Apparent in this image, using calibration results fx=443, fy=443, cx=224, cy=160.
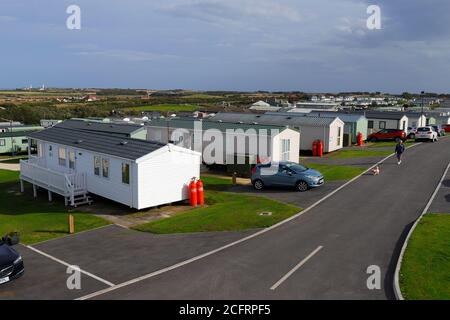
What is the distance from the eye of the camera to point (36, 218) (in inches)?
804

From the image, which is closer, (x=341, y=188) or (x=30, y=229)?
(x=30, y=229)

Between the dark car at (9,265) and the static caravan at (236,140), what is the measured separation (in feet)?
58.9

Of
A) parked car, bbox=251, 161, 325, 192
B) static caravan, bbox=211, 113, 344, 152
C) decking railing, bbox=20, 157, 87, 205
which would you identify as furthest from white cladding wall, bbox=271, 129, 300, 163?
decking railing, bbox=20, 157, 87, 205

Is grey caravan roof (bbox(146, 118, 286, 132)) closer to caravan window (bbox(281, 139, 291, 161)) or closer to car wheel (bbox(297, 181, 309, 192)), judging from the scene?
caravan window (bbox(281, 139, 291, 161))

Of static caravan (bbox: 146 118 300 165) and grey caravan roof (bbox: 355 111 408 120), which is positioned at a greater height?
grey caravan roof (bbox: 355 111 408 120)

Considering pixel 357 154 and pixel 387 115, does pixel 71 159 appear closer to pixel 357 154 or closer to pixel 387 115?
pixel 357 154

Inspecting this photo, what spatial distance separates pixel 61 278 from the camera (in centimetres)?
1291

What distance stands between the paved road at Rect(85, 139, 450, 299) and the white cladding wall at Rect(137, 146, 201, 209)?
655cm

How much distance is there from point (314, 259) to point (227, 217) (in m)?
5.78

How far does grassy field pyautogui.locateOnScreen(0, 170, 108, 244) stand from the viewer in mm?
18094
